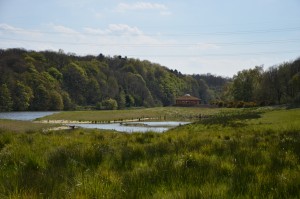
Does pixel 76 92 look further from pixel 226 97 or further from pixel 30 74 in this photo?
pixel 226 97

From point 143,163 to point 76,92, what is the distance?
153063 mm

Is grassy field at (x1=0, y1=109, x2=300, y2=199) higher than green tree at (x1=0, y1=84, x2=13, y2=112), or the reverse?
green tree at (x1=0, y1=84, x2=13, y2=112)

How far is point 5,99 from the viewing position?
370ft

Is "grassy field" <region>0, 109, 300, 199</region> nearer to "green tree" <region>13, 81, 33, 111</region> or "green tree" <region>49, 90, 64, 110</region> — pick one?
"green tree" <region>13, 81, 33, 111</region>

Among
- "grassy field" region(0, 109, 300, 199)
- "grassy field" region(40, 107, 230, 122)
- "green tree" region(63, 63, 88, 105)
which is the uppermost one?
"green tree" region(63, 63, 88, 105)

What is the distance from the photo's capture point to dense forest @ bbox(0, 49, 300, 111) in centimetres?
9119

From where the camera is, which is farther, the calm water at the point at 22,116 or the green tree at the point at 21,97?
the green tree at the point at 21,97

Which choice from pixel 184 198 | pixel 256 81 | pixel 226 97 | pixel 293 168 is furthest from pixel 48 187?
pixel 226 97

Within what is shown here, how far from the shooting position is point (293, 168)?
5695mm

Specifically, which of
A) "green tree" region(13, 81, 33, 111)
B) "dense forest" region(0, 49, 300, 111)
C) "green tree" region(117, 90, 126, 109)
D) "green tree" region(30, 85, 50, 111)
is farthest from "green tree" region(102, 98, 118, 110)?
"green tree" region(13, 81, 33, 111)

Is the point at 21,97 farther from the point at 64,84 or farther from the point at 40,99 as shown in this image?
the point at 64,84

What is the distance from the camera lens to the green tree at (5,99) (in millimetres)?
112312

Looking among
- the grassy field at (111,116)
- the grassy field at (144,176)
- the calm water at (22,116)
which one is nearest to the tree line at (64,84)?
the calm water at (22,116)

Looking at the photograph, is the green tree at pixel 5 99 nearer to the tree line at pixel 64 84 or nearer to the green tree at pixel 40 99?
the tree line at pixel 64 84
